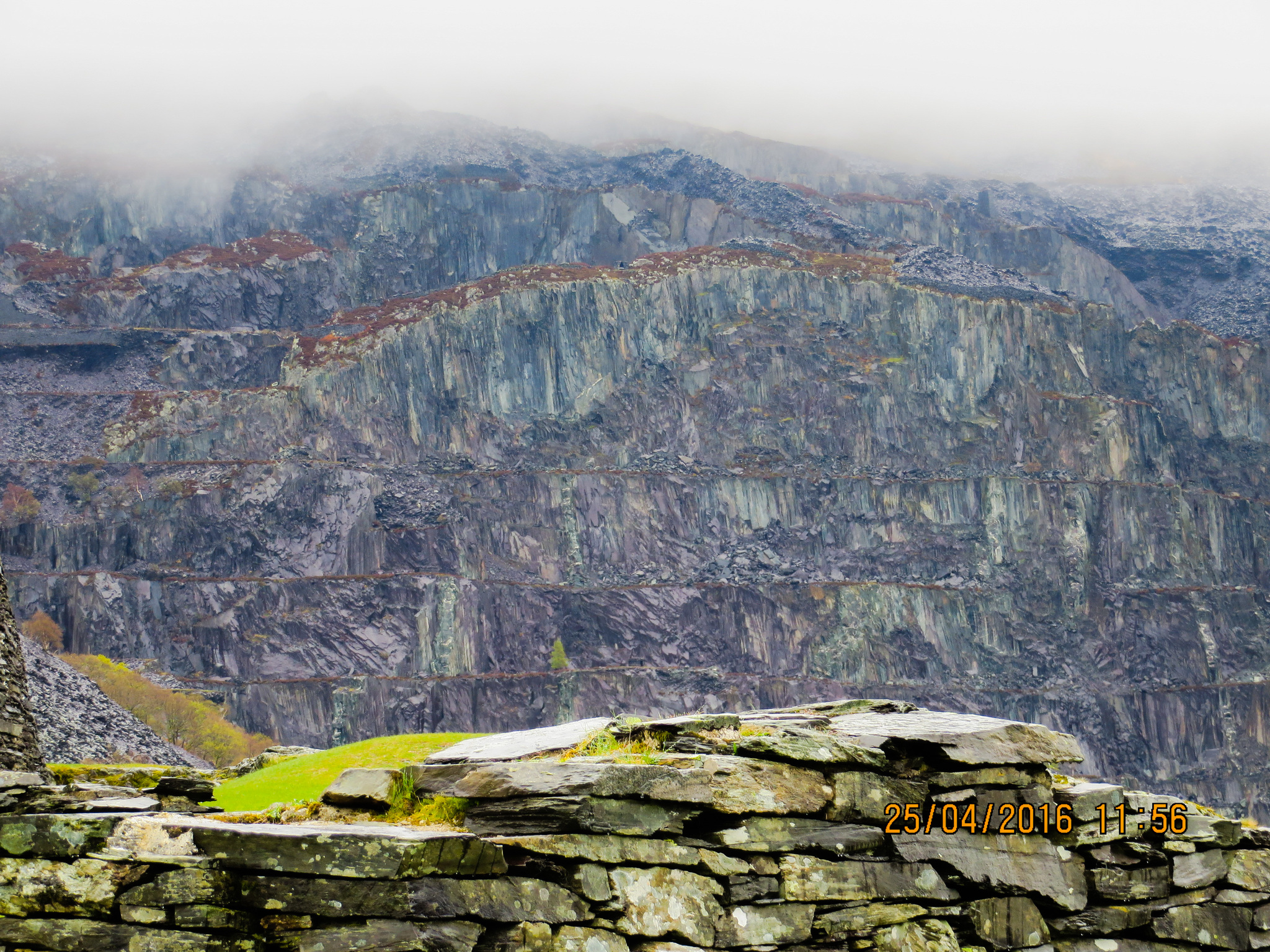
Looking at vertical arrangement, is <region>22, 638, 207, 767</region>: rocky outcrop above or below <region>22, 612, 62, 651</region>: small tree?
above

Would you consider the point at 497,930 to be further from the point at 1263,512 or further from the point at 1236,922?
the point at 1263,512

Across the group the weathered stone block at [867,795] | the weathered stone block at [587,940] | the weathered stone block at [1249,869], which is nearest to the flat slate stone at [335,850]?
the weathered stone block at [587,940]

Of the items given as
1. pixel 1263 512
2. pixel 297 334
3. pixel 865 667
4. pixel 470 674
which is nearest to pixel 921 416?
pixel 865 667

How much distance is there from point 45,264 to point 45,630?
70304 millimetres

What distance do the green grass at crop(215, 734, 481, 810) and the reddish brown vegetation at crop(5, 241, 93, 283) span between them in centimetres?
14854

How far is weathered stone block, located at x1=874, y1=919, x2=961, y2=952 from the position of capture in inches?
707

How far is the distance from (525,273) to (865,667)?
199ft

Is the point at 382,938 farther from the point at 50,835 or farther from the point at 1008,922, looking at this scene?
the point at 1008,922

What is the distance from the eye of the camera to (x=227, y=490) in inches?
5522

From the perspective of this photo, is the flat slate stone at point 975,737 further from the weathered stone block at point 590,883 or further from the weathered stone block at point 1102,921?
the weathered stone block at point 590,883

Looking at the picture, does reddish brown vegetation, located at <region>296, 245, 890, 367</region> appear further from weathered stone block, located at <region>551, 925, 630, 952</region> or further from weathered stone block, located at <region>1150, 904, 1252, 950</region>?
weathered stone block, located at <region>551, 925, 630, 952</region>

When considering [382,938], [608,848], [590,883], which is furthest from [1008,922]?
[382,938]

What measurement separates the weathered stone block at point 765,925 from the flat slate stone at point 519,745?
3.28 metres

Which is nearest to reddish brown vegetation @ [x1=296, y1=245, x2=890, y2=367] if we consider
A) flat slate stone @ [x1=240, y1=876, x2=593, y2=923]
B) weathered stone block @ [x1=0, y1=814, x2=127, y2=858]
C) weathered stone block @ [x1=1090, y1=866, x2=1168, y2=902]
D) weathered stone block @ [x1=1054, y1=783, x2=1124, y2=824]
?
weathered stone block @ [x1=1054, y1=783, x2=1124, y2=824]
